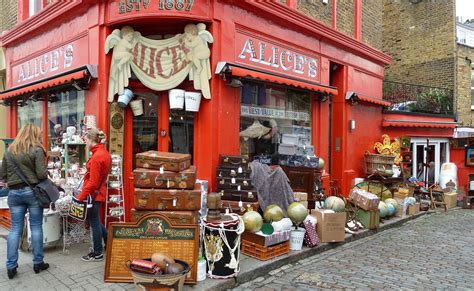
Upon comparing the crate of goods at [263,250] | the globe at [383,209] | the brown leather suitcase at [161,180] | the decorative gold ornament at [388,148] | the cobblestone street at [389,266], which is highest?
the decorative gold ornament at [388,148]

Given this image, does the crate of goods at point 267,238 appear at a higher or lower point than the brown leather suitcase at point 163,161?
lower

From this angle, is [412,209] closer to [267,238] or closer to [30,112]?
[267,238]

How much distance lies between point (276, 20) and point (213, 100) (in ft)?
8.42

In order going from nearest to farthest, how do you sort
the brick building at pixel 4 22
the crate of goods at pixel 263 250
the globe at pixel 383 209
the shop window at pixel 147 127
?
the crate of goods at pixel 263 250 < the shop window at pixel 147 127 < the globe at pixel 383 209 < the brick building at pixel 4 22

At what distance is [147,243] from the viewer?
14.1ft

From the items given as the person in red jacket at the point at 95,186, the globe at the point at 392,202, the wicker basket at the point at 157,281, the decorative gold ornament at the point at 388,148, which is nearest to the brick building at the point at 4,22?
the person in red jacket at the point at 95,186

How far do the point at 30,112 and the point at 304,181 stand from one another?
733 cm

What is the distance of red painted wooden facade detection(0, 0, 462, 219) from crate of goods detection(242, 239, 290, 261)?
1347 millimetres

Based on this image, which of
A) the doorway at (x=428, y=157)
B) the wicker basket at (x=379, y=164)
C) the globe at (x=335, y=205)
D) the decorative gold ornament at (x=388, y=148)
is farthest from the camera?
the doorway at (x=428, y=157)

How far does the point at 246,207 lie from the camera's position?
237 inches

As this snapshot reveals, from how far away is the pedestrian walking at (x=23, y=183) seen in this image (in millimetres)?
4406

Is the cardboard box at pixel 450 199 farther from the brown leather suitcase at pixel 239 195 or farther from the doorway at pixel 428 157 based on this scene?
the brown leather suitcase at pixel 239 195

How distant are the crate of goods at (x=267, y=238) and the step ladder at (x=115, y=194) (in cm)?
223

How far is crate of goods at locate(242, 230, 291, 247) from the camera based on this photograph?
5.22 m
